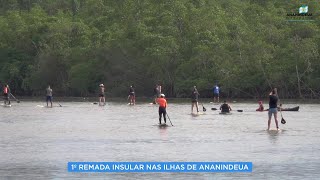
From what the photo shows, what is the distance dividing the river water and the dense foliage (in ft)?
152

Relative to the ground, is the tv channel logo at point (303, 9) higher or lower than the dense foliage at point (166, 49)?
higher

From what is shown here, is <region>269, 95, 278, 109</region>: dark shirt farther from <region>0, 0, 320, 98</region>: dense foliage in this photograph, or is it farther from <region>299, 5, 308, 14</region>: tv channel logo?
<region>299, 5, 308, 14</region>: tv channel logo

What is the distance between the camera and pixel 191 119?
128 feet

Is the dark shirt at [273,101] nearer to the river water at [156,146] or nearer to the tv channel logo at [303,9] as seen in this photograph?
the river water at [156,146]

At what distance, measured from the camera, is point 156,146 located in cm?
2389

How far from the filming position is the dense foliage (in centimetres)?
8200

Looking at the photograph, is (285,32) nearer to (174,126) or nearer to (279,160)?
(174,126)

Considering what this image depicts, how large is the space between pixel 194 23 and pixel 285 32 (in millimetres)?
10469

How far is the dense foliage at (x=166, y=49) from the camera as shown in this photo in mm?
82000
